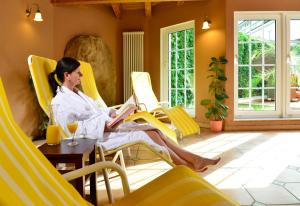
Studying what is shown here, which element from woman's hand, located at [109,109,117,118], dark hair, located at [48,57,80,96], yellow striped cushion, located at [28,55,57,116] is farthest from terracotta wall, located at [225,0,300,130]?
yellow striped cushion, located at [28,55,57,116]

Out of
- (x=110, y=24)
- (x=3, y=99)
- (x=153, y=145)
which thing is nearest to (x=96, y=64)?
(x=110, y=24)

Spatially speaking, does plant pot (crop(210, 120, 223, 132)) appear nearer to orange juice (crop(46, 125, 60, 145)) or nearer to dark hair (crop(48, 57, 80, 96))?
dark hair (crop(48, 57, 80, 96))

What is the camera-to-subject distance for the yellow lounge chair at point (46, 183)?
0.85 meters

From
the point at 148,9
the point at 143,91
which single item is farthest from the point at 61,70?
the point at 148,9

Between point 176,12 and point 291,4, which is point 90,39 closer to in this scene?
point 176,12

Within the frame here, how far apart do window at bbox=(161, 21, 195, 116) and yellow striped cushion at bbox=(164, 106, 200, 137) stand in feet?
6.84

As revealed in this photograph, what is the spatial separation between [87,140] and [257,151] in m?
2.48

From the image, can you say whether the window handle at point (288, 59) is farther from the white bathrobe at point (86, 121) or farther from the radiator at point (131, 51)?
the white bathrobe at point (86, 121)

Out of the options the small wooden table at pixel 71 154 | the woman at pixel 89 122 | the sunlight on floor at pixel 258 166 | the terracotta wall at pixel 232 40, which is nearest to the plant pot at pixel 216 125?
the terracotta wall at pixel 232 40

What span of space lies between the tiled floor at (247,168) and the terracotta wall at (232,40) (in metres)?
0.54

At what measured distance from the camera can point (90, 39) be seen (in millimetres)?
6137

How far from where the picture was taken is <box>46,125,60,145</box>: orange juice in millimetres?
1870

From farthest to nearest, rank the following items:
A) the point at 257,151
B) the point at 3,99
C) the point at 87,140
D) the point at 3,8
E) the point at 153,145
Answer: the point at 3,8 < the point at 257,151 < the point at 153,145 < the point at 87,140 < the point at 3,99

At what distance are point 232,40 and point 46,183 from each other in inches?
193
